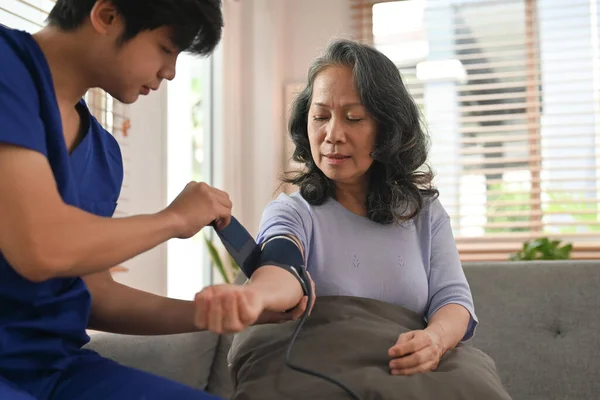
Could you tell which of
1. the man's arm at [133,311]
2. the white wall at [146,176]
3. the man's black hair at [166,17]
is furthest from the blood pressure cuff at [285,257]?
the white wall at [146,176]

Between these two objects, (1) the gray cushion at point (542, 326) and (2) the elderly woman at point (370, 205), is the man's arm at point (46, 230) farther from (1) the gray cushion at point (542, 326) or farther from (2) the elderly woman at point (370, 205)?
(1) the gray cushion at point (542, 326)

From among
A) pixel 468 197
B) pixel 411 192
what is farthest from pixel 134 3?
pixel 468 197

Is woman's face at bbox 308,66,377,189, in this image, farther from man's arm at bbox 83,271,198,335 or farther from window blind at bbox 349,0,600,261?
window blind at bbox 349,0,600,261

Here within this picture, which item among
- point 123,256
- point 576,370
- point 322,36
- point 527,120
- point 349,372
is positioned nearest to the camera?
point 123,256

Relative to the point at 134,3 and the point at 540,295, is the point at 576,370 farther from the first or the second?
the point at 134,3

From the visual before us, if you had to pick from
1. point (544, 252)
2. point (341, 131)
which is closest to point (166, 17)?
point (341, 131)

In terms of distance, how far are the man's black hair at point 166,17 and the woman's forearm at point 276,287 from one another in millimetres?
377

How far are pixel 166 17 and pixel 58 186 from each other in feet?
0.90

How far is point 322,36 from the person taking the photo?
4562mm

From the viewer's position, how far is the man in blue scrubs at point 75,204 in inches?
34.9

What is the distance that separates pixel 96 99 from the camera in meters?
2.66

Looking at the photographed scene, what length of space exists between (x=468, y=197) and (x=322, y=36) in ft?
4.35

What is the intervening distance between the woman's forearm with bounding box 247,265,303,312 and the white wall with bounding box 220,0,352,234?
2.86 m

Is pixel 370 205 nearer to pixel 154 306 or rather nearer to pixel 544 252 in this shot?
pixel 154 306
